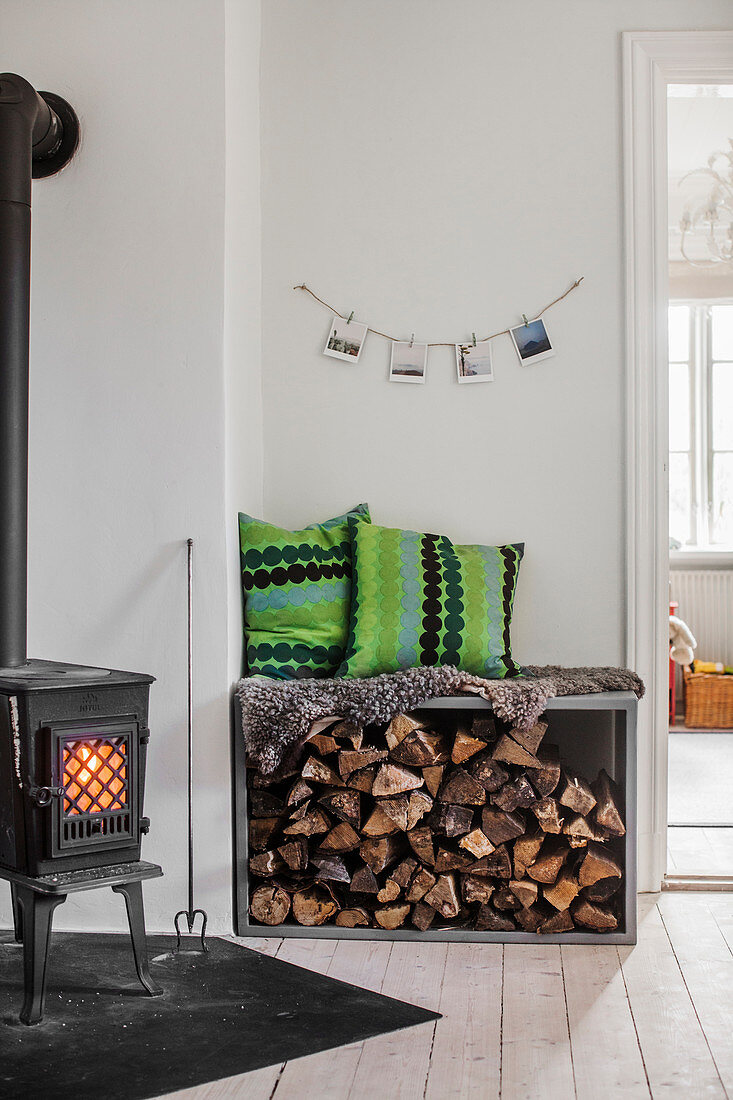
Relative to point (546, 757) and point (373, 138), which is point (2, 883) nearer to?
point (546, 757)

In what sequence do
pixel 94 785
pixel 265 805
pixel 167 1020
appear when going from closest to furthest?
pixel 167 1020 → pixel 94 785 → pixel 265 805

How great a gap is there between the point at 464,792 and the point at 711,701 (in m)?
3.55

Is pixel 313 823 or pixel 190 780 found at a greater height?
pixel 190 780

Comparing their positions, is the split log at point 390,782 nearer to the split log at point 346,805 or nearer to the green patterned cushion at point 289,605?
the split log at point 346,805

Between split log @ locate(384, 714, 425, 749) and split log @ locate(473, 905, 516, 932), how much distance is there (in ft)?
1.53

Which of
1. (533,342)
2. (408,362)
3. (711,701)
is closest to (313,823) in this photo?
(408,362)

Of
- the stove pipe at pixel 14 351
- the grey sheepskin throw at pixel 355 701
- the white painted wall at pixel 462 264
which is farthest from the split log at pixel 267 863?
the white painted wall at pixel 462 264

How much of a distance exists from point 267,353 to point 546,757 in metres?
1.36

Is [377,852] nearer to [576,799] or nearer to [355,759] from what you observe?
[355,759]

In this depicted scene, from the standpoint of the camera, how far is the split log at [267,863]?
2.60 metres

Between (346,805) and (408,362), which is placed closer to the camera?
(346,805)

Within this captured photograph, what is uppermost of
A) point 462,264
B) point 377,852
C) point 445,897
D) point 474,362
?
point 462,264

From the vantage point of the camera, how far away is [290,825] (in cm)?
258

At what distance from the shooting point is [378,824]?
255 cm
